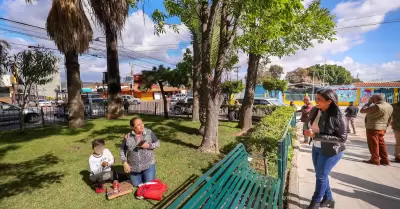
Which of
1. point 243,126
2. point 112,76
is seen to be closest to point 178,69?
point 112,76

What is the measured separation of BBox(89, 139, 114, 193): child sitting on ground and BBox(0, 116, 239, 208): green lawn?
215 millimetres

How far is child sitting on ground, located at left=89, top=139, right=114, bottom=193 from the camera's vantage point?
386 cm

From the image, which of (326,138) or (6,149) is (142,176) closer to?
(326,138)

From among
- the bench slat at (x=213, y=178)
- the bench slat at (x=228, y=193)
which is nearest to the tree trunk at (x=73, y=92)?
the bench slat at (x=213, y=178)

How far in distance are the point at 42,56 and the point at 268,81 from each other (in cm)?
2264

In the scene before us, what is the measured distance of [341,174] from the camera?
4398 millimetres

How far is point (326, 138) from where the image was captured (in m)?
2.84

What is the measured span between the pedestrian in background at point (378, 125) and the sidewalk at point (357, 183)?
25 cm

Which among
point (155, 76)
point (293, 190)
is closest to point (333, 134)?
point (293, 190)

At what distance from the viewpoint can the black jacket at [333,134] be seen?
2.80 meters

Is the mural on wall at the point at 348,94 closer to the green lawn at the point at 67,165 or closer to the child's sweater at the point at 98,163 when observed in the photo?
the green lawn at the point at 67,165

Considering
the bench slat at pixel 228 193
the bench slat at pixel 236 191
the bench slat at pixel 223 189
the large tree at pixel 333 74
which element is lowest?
the bench slat at pixel 236 191

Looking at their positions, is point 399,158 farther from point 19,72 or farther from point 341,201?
point 19,72

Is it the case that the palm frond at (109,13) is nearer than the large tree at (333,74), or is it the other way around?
the palm frond at (109,13)
